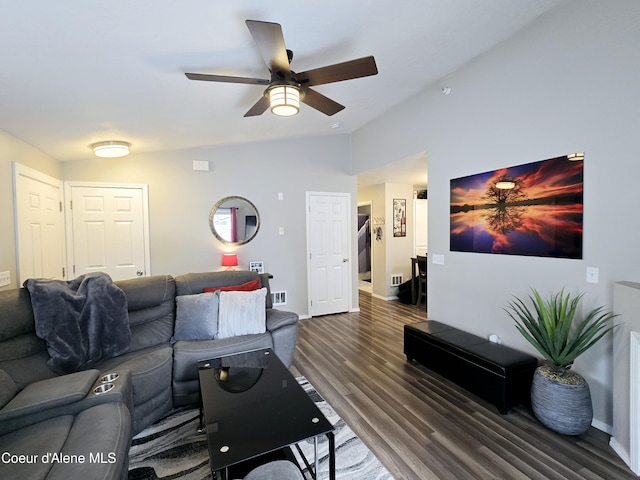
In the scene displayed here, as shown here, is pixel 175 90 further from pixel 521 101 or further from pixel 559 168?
pixel 559 168

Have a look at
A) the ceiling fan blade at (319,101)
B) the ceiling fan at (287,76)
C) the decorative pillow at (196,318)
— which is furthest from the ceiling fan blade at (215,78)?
the decorative pillow at (196,318)

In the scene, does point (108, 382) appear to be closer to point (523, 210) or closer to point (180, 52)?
point (180, 52)

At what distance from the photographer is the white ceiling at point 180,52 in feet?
5.06

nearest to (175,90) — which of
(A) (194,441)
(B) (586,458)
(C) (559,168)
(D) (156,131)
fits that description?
(D) (156,131)

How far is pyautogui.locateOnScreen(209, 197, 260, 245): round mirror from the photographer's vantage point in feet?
14.0

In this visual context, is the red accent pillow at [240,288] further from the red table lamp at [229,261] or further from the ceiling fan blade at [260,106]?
the ceiling fan blade at [260,106]

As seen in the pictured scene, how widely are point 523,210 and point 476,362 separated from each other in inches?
53.6

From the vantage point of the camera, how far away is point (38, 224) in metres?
2.98

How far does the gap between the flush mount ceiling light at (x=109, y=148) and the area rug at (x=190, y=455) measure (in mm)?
2781

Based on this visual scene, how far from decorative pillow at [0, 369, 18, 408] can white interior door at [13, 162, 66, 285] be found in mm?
1297

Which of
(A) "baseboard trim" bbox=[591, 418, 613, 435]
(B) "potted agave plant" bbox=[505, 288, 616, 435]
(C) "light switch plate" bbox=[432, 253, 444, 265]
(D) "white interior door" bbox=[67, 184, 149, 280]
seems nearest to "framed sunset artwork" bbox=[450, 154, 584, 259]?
(C) "light switch plate" bbox=[432, 253, 444, 265]

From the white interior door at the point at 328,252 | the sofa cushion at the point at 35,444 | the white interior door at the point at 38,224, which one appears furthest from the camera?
the white interior door at the point at 328,252

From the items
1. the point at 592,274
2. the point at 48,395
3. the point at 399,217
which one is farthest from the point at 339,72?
the point at 399,217

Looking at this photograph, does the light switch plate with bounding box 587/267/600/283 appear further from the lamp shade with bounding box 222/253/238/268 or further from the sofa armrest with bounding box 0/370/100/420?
the lamp shade with bounding box 222/253/238/268
